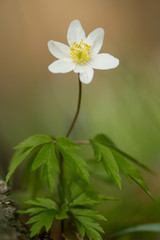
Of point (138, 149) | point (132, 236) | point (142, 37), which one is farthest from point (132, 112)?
point (142, 37)

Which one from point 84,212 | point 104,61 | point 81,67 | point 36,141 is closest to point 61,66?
point 81,67

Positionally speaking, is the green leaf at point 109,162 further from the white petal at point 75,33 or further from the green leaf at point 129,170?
the white petal at point 75,33

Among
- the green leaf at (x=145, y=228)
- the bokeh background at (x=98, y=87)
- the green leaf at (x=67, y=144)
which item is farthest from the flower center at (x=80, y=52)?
the bokeh background at (x=98, y=87)

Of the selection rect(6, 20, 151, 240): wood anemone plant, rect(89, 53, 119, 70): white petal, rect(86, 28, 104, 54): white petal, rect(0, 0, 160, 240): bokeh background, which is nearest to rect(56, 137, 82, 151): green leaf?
rect(6, 20, 151, 240): wood anemone plant

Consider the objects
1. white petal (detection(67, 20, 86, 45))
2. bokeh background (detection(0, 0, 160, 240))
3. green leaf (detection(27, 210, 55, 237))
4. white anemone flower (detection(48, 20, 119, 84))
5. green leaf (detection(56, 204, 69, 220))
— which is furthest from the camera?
bokeh background (detection(0, 0, 160, 240))

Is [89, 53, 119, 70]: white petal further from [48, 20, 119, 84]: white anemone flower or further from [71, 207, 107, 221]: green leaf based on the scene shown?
[71, 207, 107, 221]: green leaf

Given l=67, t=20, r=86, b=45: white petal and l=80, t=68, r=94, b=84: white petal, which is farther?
l=67, t=20, r=86, b=45: white petal

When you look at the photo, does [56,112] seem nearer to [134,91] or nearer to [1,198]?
[134,91]
